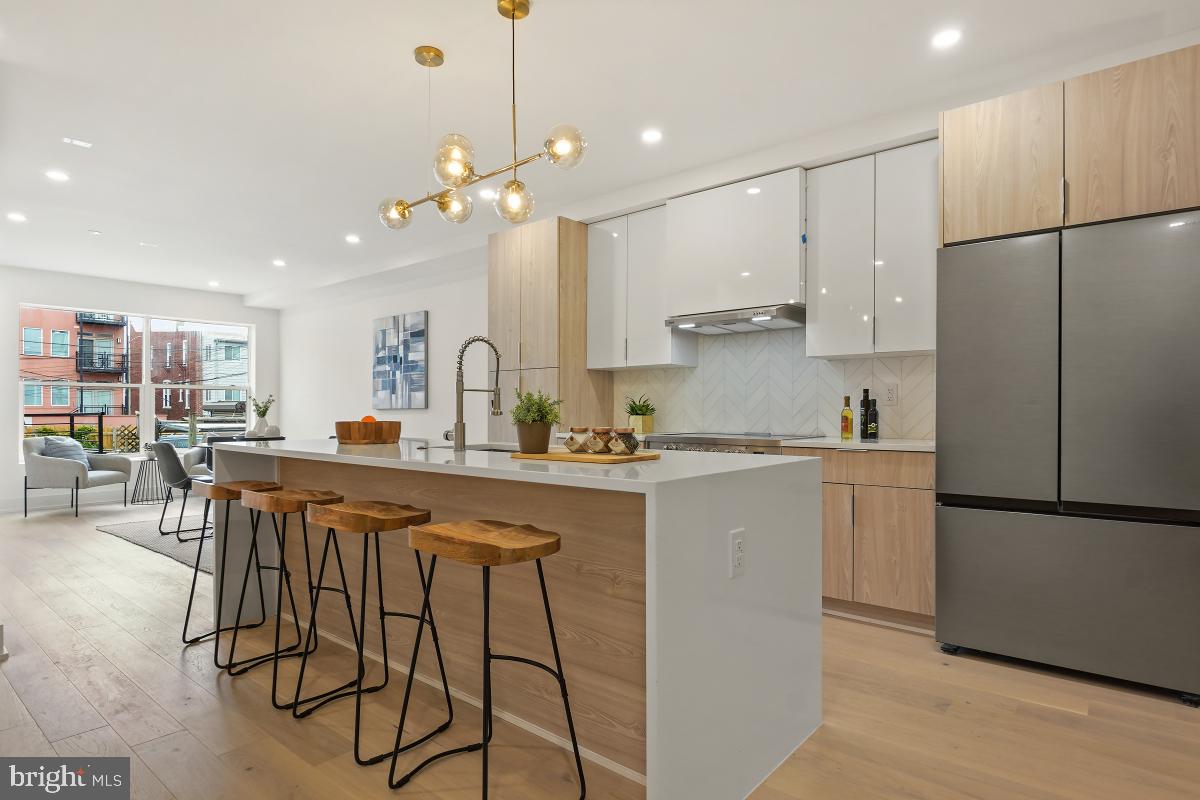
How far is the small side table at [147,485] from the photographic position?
747 centimetres

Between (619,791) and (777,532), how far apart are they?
872 millimetres

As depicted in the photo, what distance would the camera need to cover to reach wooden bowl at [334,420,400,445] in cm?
302

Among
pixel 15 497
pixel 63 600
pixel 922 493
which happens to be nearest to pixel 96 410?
pixel 15 497

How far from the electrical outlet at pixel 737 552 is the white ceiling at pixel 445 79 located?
6.91 feet

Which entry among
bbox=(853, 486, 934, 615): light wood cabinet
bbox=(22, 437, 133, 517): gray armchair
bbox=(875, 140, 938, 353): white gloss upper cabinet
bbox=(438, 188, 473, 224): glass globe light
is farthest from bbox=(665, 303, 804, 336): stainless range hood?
bbox=(22, 437, 133, 517): gray armchair

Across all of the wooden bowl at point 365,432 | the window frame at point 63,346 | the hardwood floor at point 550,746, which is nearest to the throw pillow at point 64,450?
the window frame at point 63,346

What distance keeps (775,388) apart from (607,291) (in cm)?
145

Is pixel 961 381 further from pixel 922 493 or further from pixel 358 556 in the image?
pixel 358 556

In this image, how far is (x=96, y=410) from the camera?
768 centimetres

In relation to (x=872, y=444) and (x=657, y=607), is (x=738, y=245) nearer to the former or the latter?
(x=872, y=444)

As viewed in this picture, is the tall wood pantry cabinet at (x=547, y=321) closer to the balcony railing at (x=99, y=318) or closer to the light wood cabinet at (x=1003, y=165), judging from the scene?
the light wood cabinet at (x=1003, y=165)

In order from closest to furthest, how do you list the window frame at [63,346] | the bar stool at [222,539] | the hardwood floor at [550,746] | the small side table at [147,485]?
the hardwood floor at [550,746] → the bar stool at [222,539] → the window frame at [63,346] → the small side table at [147,485]

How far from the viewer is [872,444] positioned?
3285mm

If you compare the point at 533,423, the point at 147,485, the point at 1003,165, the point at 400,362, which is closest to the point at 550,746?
the point at 533,423
